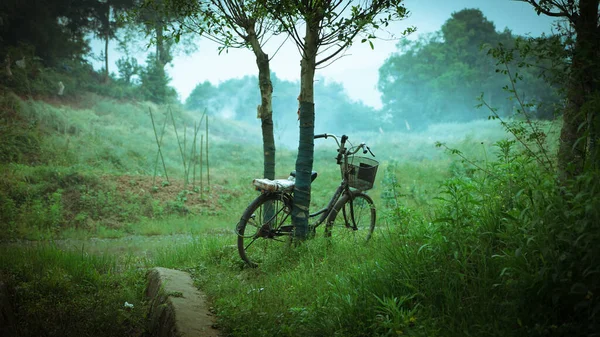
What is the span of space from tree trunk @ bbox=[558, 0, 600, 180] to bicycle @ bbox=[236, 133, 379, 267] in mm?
1884

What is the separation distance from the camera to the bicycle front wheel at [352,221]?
14.2 ft

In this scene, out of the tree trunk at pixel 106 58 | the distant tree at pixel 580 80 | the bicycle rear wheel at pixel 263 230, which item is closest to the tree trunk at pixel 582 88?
the distant tree at pixel 580 80

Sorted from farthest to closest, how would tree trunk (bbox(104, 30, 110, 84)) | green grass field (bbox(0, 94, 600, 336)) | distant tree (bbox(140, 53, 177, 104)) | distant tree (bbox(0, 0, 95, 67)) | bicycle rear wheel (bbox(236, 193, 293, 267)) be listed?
distant tree (bbox(140, 53, 177, 104)), tree trunk (bbox(104, 30, 110, 84)), distant tree (bbox(0, 0, 95, 67)), bicycle rear wheel (bbox(236, 193, 293, 267)), green grass field (bbox(0, 94, 600, 336))

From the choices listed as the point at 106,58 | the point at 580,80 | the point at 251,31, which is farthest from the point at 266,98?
the point at 106,58

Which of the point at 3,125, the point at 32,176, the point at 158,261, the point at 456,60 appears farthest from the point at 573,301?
the point at 456,60

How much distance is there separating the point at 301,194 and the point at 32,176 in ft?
23.5

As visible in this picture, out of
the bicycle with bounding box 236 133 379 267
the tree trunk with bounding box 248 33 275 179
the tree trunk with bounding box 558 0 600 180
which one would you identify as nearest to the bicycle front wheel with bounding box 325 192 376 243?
the bicycle with bounding box 236 133 379 267

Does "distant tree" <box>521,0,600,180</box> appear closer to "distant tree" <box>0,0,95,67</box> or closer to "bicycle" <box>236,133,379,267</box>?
"bicycle" <box>236,133,379,267</box>

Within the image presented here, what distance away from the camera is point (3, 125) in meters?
11.2

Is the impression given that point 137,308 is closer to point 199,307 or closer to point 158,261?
point 199,307

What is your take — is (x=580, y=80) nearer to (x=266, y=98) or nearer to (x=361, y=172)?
(x=361, y=172)

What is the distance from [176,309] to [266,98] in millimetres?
3110

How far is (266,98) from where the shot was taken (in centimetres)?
546

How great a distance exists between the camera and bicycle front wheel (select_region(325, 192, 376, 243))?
14.2ft
